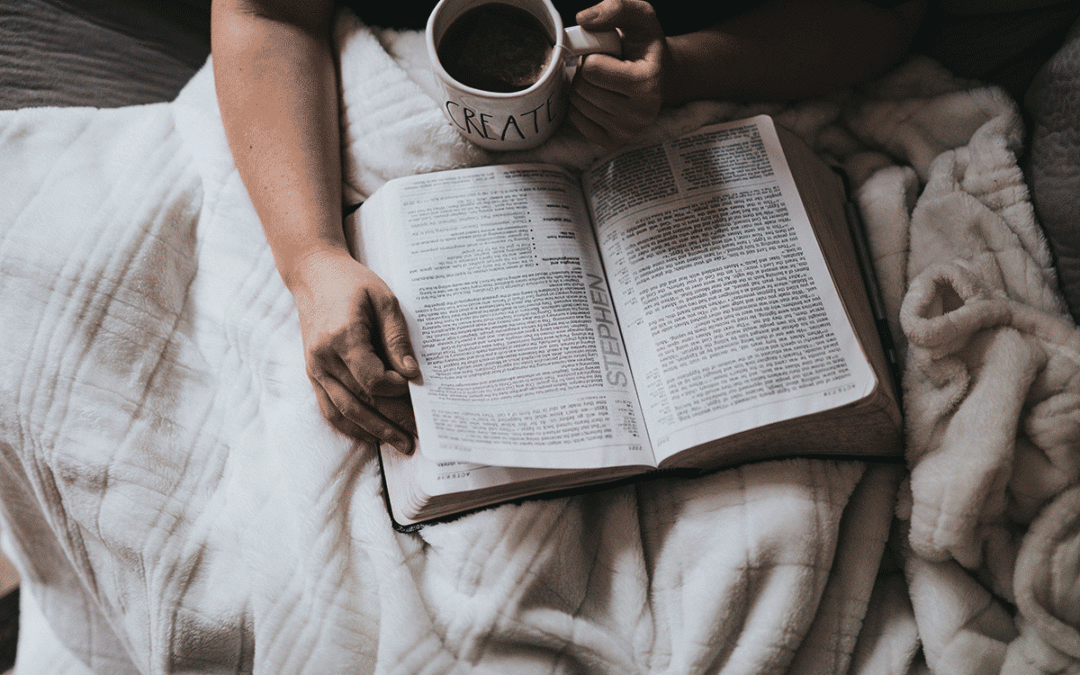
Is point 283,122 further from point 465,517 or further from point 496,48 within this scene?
point 465,517

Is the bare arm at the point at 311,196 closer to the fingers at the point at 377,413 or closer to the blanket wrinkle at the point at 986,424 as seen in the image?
the fingers at the point at 377,413

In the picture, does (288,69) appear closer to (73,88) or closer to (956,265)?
(73,88)

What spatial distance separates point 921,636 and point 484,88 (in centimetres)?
67

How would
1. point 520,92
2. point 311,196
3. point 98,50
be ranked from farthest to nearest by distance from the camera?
point 98,50, point 311,196, point 520,92

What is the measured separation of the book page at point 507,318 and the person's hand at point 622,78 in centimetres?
8

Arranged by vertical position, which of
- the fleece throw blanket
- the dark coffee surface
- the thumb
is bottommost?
the fleece throw blanket

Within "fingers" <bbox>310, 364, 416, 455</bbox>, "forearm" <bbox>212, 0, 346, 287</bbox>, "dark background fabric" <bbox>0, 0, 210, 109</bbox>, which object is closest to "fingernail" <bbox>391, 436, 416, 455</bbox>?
"fingers" <bbox>310, 364, 416, 455</bbox>

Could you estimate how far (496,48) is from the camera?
61 centimetres

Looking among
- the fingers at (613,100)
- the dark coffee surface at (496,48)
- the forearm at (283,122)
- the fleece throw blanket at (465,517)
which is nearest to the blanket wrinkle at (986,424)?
the fleece throw blanket at (465,517)

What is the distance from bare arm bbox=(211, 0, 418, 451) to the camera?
1.96 feet

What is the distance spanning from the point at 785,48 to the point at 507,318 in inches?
17.6

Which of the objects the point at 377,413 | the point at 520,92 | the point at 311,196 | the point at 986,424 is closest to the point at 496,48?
the point at 520,92

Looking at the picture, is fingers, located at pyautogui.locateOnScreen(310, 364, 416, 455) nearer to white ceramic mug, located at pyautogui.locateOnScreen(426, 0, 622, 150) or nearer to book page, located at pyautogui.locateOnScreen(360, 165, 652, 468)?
book page, located at pyautogui.locateOnScreen(360, 165, 652, 468)

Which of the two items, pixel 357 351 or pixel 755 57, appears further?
pixel 755 57
